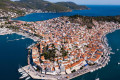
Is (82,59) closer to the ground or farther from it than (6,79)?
farther from it

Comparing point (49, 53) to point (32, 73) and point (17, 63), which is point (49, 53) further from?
point (17, 63)

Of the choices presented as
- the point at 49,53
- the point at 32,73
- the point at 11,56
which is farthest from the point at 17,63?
the point at 49,53

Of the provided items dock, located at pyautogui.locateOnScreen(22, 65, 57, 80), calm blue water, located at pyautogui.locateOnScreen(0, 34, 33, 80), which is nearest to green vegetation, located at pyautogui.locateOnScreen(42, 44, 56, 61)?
dock, located at pyautogui.locateOnScreen(22, 65, 57, 80)

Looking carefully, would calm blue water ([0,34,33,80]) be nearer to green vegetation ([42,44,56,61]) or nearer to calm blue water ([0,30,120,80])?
calm blue water ([0,30,120,80])

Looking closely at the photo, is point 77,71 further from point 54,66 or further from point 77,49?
point 77,49

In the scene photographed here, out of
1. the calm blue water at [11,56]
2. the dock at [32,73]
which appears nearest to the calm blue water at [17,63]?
the calm blue water at [11,56]

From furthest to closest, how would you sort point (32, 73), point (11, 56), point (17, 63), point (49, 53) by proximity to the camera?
point (11, 56) → point (49, 53) → point (17, 63) → point (32, 73)

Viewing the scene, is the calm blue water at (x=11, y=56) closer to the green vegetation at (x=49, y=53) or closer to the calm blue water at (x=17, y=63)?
the calm blue water at (x=17, y=63)

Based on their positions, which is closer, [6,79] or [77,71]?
[6,79]

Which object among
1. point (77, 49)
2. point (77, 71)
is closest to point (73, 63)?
point (77, 71)
